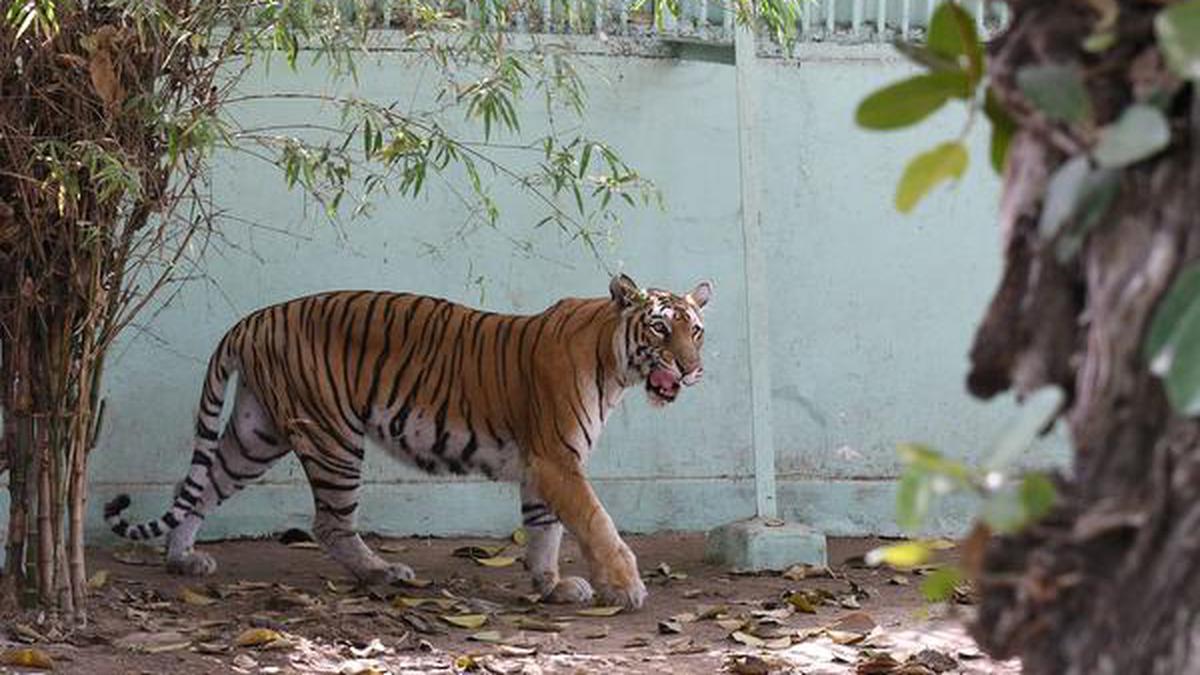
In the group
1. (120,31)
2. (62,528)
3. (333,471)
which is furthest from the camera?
(333,471)

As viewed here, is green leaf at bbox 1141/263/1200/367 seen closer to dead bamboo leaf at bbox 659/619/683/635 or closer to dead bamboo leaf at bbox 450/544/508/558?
dead bamboo leaf at bbox 659/619/683/635

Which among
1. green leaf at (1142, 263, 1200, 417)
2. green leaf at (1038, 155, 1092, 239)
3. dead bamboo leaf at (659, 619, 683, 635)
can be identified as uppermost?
green leaf at (1038, 155, 1092, 239)

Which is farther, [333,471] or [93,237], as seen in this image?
[333,471]

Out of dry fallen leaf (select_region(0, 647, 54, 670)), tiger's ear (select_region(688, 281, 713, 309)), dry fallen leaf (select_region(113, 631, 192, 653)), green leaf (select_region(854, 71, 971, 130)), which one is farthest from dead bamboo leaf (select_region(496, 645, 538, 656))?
green leaf (select_region(854, 71, 971, 130))

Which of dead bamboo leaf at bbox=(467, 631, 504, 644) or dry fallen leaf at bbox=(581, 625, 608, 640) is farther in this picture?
dry fallen leaf at bbox=(581, 625, 608, 640)

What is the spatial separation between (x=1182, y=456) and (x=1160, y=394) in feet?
0.17

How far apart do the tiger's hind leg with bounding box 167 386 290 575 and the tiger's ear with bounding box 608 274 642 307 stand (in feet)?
4.40

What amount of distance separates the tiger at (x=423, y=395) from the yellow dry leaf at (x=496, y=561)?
1.61ft

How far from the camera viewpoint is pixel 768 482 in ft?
24.1

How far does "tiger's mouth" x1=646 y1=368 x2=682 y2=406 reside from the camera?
6.62 meters

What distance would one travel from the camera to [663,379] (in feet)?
21.7

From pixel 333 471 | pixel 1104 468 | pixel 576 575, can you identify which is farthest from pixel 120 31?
pixel 1104 468

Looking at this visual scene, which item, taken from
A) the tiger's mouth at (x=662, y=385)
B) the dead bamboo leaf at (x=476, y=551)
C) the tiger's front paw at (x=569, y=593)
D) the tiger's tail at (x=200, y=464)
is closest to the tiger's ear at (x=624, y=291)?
the tiger's mouth at (x=662, y=385)

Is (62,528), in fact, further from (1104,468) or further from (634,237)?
(1104,468)
